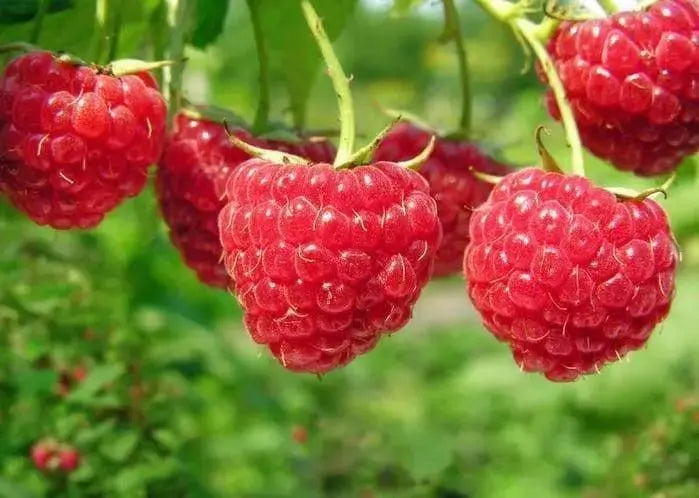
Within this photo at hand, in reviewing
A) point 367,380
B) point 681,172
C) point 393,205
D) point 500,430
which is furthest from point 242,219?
point 367,380

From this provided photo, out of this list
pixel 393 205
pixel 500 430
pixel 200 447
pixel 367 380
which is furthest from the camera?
pixel 367 380

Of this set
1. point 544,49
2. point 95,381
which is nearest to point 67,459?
point 95,381

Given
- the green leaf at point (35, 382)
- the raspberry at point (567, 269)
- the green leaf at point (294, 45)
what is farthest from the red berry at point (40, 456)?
the raspberry at point (567, 269)

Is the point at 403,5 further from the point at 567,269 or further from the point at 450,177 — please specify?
the point at 567,269

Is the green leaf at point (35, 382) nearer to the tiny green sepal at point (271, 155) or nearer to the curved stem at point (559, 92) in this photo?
the tiny green sepal at point (271, 155)

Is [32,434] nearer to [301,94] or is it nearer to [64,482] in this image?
[64,482]

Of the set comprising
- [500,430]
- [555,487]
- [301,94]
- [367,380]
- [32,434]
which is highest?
[301,94]
